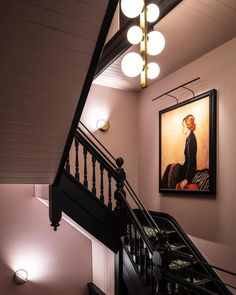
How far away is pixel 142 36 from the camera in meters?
2.13

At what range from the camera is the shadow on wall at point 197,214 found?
3.12m

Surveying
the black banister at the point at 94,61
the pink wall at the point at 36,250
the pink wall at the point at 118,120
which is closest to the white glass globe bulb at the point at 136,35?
the black banister at the point at 94,61

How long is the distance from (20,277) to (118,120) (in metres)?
2.99

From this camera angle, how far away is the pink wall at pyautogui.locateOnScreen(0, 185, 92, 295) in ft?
12.3

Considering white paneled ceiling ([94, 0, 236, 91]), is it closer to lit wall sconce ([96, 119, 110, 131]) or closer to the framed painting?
the framed painting

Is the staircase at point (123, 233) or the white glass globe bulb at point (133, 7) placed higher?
the white glass globe bulb at point (133, 7)

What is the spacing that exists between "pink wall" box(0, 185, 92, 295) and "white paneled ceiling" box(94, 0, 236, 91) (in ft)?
8.37

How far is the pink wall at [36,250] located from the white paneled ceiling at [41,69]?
5.52ft

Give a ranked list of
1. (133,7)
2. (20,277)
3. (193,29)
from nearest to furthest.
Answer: (133,7), (193,29), (20,277)

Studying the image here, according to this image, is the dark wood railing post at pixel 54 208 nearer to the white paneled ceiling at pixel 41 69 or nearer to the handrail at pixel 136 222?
the white paneled ceiling at pixel 41 69

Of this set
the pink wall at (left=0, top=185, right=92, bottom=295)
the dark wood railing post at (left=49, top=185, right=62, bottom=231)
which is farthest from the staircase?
the pink wall at (left=0, top=185, right=92, bottom=295)

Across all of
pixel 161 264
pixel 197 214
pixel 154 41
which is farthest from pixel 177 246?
pixel 154 41

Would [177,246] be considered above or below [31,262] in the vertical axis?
above

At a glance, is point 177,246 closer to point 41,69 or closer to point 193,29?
point 193,29
